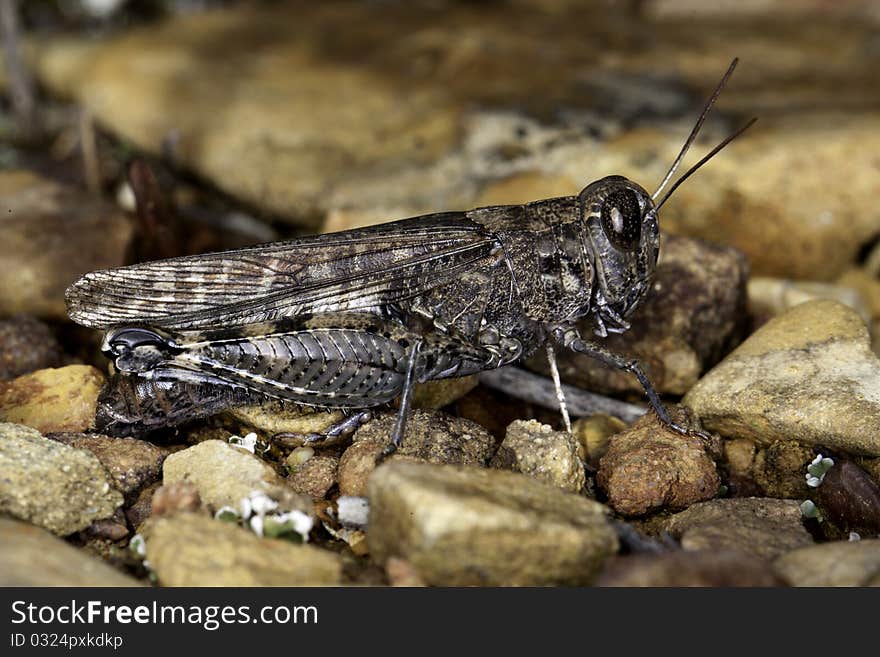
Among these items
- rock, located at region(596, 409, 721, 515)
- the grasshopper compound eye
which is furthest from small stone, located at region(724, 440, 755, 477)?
the grasshopper compound eye

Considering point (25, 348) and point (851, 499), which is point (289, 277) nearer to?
point (25, 348)

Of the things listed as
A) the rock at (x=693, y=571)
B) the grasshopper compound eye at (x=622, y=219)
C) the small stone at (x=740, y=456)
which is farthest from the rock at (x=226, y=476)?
the small stone at (x=740, y=456)

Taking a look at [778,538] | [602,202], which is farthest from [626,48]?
[778,538]

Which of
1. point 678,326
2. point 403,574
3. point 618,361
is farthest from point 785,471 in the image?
point 403,574

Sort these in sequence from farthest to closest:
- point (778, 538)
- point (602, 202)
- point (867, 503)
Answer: point (602, 202), point (867, 503), point (778, 538)

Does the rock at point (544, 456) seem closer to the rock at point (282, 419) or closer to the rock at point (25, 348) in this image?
the rock at point (282, 419)

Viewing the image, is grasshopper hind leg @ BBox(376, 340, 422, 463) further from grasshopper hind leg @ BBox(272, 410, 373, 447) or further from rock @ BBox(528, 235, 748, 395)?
A: rock @ BBox(528, 235, 748, 395)
